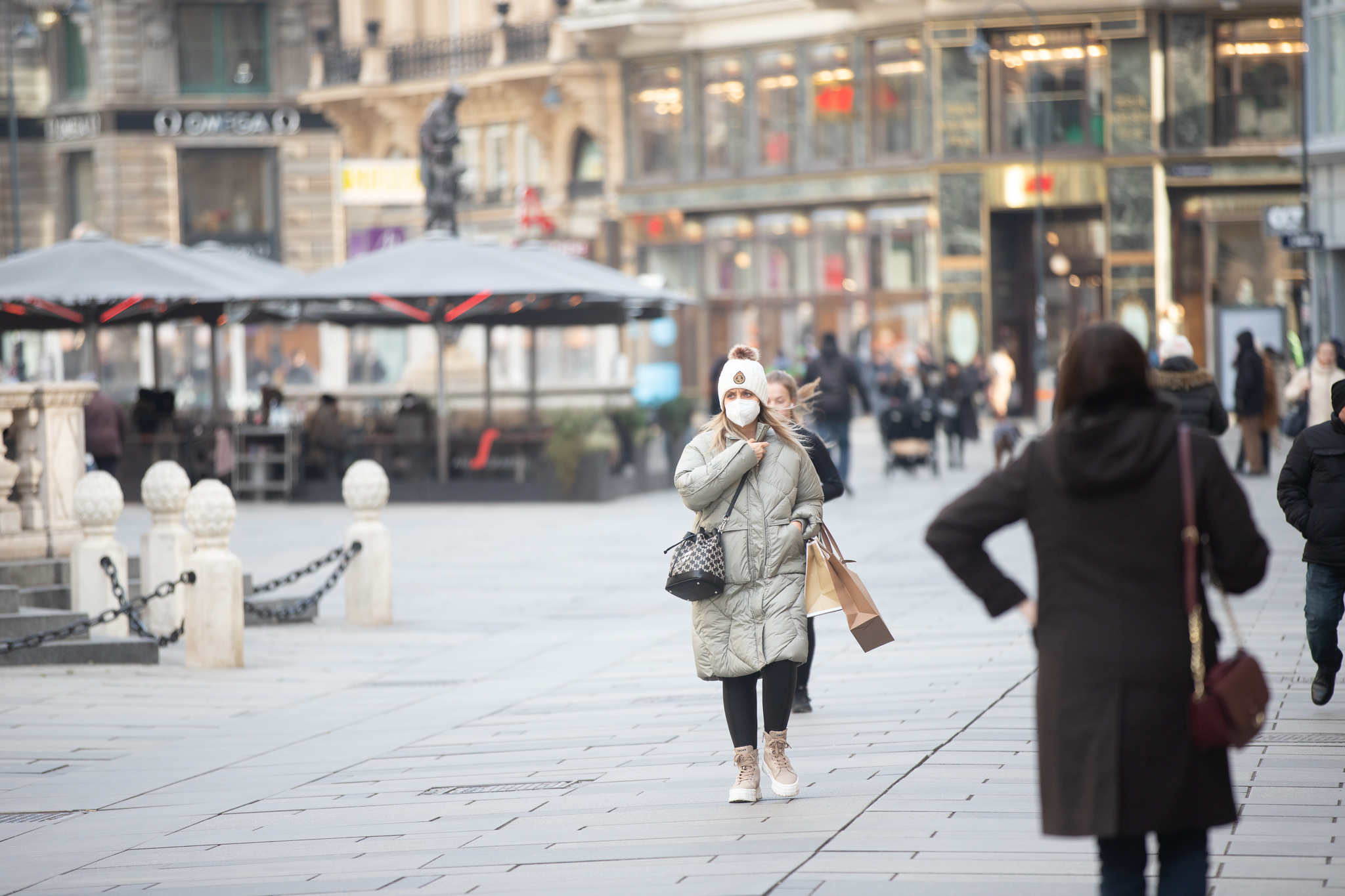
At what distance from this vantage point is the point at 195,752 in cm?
868

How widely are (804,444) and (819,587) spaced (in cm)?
168

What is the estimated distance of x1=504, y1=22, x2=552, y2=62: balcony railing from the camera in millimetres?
41812

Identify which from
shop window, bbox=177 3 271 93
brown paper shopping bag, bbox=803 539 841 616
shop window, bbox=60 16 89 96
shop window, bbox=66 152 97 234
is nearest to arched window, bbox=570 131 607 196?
shop window, bbox=177 3 271 93

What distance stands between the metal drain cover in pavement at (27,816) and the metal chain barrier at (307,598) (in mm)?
4834

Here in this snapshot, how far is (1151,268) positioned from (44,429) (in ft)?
86.0

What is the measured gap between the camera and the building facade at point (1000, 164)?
3494 centimetres

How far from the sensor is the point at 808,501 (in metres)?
6.95

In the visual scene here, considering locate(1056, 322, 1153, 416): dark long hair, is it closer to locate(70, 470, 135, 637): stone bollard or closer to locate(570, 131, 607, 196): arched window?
locate(70, 470, 135, 637): stone bollard

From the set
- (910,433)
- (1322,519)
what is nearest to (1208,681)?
(1322,519)

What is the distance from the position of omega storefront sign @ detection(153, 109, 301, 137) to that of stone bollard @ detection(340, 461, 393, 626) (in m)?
37.5

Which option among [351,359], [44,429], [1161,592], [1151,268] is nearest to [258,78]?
[351,359]

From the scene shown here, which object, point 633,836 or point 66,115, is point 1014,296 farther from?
point 633,836

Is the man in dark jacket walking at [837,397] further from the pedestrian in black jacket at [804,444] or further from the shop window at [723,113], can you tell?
the shop window at [723,113]

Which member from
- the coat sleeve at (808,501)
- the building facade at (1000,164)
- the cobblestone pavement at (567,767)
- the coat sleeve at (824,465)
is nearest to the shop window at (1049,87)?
the building facade at (1000,164)
